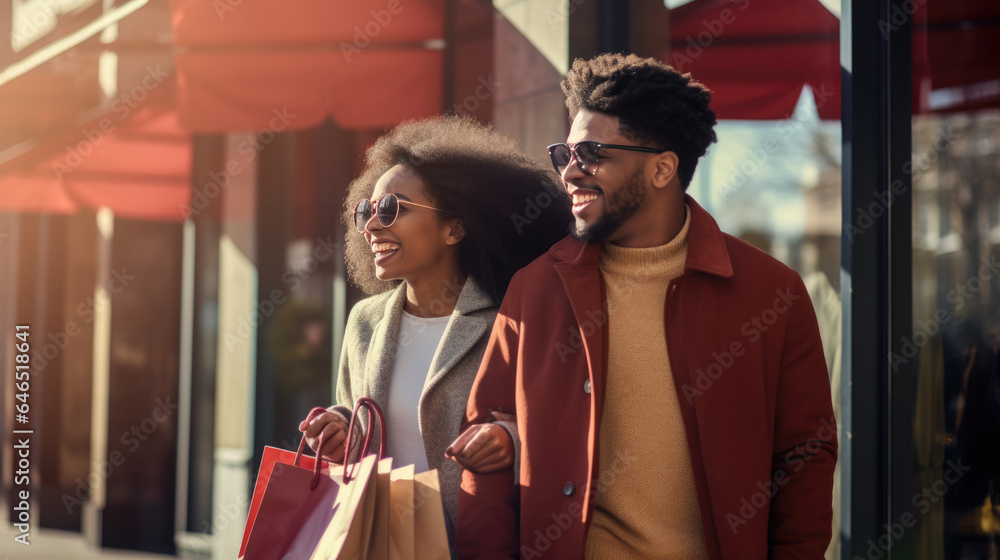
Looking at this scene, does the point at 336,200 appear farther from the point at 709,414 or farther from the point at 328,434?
Answer: the point at 709,414

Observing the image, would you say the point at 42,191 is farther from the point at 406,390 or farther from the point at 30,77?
the point at 406,390

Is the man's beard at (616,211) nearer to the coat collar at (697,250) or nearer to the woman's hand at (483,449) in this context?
the coat collar at (697,250)

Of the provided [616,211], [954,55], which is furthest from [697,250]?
[954,55]

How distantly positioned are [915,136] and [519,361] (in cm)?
237

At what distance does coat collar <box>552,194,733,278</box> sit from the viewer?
221cm

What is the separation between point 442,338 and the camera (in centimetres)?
284

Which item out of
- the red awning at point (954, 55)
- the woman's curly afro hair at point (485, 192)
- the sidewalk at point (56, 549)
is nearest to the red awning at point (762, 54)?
the red awning at point (954, 55)

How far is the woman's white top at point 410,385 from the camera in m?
2.79

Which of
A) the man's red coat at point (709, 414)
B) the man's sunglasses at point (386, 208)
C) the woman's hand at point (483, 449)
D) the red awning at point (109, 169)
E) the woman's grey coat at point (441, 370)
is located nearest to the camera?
the man's red coat at point (709, 414)

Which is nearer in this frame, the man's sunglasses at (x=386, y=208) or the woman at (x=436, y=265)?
the woman at (x=436, y=265)

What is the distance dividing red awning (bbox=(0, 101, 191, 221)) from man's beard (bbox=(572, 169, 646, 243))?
3764 millimetres

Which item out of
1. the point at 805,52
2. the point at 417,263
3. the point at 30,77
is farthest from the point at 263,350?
the point at 805,52

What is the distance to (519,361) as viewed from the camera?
91.4 inches

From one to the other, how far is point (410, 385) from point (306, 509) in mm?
647
